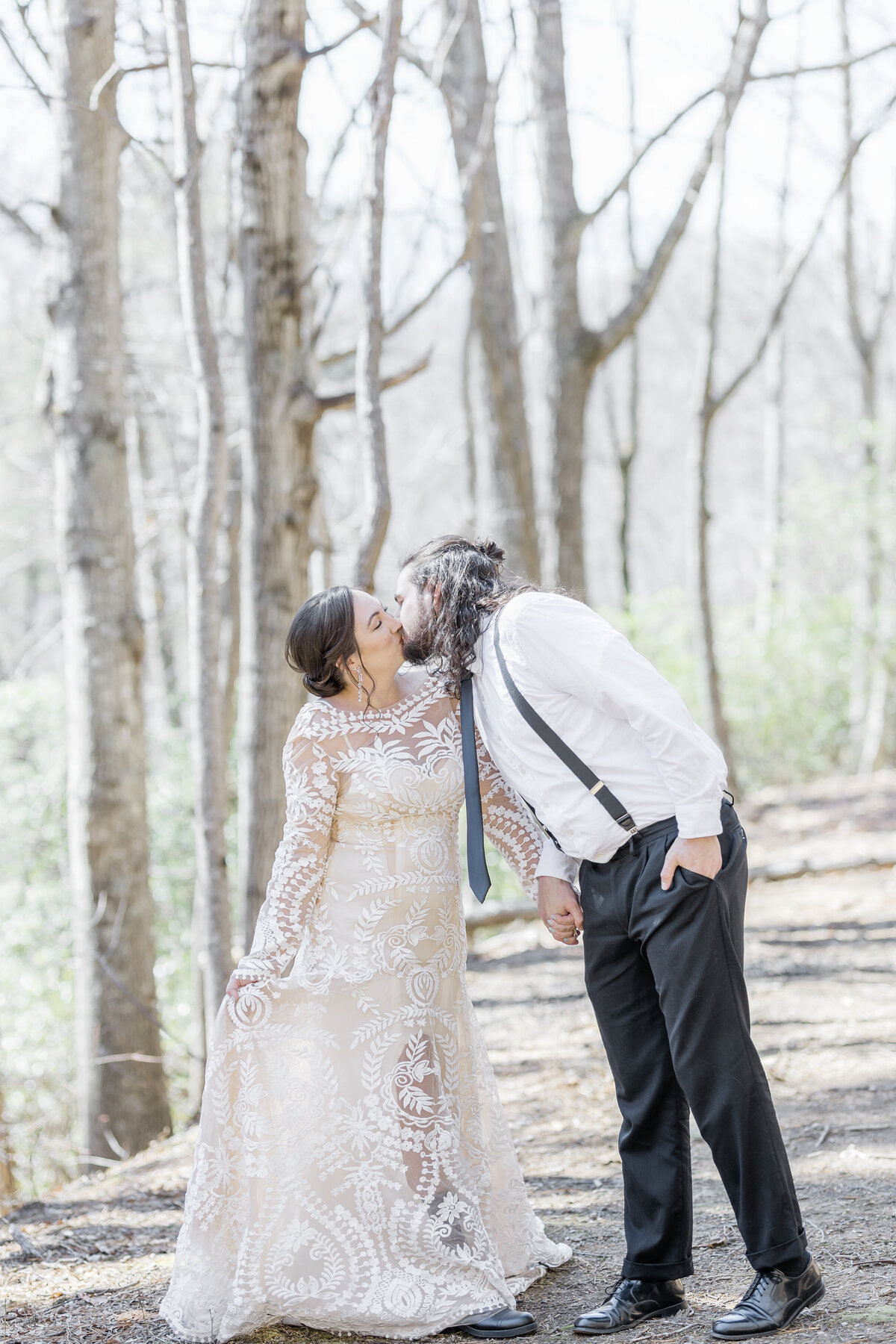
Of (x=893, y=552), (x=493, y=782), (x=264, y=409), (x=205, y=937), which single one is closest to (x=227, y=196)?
(x=264, y=409)

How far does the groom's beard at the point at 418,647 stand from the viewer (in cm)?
289

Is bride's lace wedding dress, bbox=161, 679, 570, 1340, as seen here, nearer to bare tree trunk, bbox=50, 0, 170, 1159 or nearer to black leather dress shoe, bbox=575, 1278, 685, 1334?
black leather dress shoe, bbox=575, 1278, 685, 1334

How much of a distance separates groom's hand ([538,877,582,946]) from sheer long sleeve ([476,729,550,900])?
0.23m

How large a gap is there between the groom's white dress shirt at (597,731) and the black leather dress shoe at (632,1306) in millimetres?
1058

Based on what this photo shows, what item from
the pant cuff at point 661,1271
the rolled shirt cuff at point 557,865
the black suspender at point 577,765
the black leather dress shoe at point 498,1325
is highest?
the black suspender at point 577,765

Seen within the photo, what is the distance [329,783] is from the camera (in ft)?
9.89

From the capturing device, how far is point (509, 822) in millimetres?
3188

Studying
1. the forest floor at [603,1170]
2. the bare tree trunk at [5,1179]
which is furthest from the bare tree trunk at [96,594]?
the forest floor at [603,1170]

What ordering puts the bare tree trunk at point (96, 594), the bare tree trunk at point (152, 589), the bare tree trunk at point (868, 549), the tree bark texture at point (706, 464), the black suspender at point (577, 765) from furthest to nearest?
the bare tree trunk at point (868, 549), the bare tree trunk at point (152, 589), the tree bark texture at point (706, 464), the bare tree trunk at point (96, 594), the black suspender at point (577, 765)

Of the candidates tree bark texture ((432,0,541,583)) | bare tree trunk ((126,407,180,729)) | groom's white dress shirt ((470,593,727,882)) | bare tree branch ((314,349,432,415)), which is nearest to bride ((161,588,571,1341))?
groom's white dress shirt ((470,593,727,882))

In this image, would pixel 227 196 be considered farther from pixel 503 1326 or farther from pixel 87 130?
pixel 503 1326

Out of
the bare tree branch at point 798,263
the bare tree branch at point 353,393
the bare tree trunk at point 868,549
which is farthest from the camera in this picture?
the bare tree trunk at point 868,549

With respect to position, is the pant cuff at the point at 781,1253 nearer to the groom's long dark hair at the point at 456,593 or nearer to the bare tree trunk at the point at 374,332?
the groom's long dark hair at the point at 456,593

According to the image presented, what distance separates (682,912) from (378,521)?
2.64 metres
